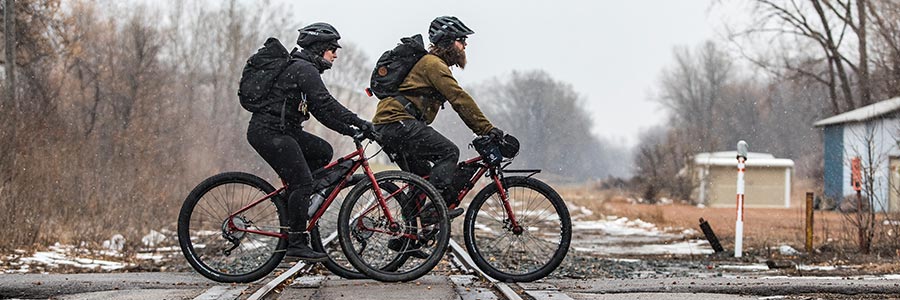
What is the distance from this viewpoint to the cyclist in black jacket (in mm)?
7340

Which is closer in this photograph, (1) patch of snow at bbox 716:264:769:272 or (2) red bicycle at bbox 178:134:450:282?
(2) red bicycle at bbox 178:134:450:282

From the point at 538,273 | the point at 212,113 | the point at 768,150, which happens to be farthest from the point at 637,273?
the point at 768,150

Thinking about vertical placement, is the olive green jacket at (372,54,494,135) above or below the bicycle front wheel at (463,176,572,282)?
above

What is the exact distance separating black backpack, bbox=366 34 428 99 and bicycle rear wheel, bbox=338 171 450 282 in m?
0.58

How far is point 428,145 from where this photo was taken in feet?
24.9

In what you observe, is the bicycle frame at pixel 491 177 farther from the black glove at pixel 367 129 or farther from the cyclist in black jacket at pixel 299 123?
the cyclist in black jacket at pixel 299 123

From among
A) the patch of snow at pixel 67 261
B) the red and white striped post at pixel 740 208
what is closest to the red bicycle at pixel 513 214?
the patch of snow at pixel 67 261

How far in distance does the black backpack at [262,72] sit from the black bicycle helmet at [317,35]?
0.19 meters

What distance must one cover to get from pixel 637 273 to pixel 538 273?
269 centimetres

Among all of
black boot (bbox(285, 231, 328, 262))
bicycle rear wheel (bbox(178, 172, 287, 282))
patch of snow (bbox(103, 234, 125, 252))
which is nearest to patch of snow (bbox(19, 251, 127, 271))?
patch of snow (bbox(103, 234, 125, 252))

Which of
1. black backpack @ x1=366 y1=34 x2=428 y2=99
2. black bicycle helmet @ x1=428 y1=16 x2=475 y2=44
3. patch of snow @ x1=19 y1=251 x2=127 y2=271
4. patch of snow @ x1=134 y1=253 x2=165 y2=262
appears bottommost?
patch of snow @ x1=19 y1=251 x2=127 y2=271

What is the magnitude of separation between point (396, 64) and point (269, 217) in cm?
124

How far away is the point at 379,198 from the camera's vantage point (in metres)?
7.49

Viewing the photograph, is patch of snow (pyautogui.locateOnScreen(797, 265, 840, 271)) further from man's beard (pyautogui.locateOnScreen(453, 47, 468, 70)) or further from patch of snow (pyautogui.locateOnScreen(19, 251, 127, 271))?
patch of snow (pyautogui.locateOnScreen(19, 251, 127, 271))
